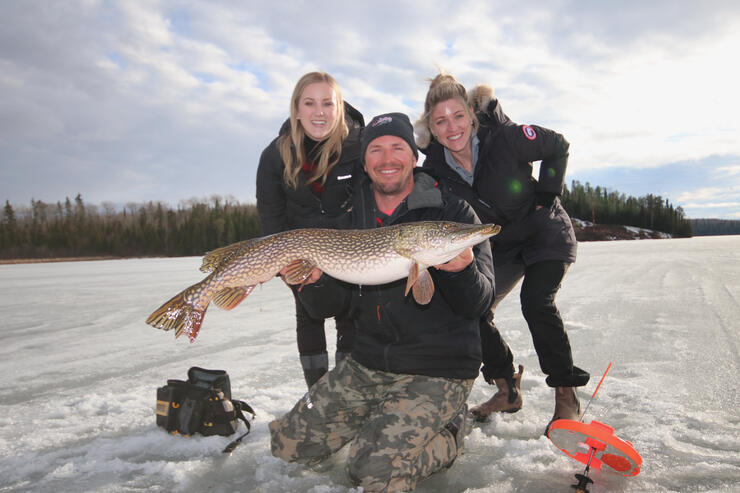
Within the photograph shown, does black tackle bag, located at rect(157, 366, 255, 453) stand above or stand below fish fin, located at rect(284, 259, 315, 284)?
below

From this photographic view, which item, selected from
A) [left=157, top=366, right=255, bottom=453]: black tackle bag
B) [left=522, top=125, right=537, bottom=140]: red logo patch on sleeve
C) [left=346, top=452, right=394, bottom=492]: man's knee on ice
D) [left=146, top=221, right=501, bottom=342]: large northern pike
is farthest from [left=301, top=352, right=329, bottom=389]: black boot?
[left=522, top=125, right=537, bottom=140]: red logo patch on sleeve

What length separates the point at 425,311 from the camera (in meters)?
2.72

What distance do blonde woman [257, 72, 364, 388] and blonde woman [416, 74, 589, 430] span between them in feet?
2.21

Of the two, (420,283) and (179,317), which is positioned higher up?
(420,283)

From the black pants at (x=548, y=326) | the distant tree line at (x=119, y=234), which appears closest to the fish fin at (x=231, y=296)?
the black pants at (x=548, y=326)

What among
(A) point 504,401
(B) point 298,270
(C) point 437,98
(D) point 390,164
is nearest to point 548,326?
(A) point 504,401

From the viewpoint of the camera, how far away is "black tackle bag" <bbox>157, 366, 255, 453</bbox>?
2.92 meters

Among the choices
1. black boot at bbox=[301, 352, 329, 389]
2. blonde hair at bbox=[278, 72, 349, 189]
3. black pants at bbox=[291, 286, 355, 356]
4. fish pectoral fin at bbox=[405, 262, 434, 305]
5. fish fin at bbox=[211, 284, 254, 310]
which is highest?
blonde hair at bbox=[278, 72, 349, 189]

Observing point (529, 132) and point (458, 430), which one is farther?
point (529, 132)

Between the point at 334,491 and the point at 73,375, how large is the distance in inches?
128

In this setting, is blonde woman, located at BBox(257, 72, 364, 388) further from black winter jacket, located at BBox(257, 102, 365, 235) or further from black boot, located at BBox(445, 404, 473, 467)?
black boot, located at BBox(445, 404, 473, 467)

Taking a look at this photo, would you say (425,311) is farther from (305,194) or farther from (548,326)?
(305,194)

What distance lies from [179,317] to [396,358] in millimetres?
1378

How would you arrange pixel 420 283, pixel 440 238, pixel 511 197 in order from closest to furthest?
pixel 440 238 < pixel 420 283 < pixel 511 197
